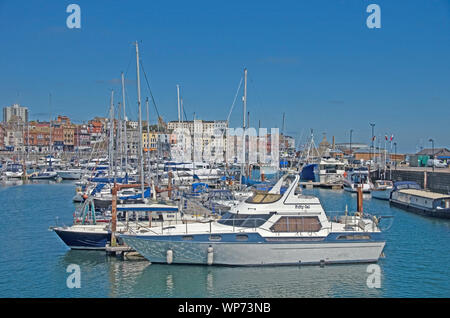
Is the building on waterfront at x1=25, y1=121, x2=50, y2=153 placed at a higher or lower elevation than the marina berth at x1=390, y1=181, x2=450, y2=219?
higher

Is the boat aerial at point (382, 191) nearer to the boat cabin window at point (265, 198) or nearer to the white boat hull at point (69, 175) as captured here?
the boat cabin window at point (265, 198)

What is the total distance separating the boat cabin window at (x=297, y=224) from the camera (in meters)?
21.5

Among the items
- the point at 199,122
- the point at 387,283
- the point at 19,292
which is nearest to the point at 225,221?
the point at 387,283

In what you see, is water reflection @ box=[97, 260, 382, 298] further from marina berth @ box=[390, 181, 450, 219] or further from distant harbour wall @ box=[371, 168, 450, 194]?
distant harbour wall @ box=[371, 168, 450, 194]

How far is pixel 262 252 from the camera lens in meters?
21.1

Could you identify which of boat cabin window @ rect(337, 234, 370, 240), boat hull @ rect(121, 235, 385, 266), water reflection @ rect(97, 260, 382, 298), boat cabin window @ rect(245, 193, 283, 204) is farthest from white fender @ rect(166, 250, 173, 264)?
boat cabin window @ rect(337, 234, 370, 240)

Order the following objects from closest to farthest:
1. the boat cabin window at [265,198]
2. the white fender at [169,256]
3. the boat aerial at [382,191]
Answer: the white fender at [169,256]
the boat cabin window at [265,198]
the boat aerial at [382,191]

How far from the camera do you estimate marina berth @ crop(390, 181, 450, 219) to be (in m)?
36.2

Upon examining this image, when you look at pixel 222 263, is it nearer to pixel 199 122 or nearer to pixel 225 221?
pixel 225 221

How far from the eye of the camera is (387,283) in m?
19.9

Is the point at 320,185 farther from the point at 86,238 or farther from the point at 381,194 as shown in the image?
the point at 86,238

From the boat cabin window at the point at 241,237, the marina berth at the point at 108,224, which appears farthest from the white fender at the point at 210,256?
the marina berth at the point at 108,224

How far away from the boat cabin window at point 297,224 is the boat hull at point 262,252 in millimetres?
685
